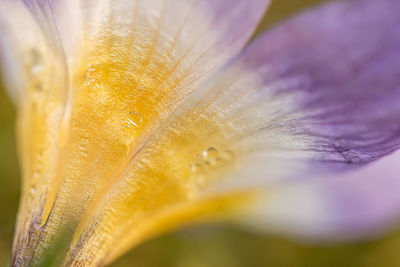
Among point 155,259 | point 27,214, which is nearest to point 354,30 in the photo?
point 27,214

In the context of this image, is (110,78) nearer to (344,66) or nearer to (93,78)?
(93,78)

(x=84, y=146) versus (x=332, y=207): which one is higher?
(x=332, y=207)

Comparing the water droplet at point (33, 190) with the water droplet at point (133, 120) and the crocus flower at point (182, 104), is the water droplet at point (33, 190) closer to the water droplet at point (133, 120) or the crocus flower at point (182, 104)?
the crocus flower at point (182, 104)

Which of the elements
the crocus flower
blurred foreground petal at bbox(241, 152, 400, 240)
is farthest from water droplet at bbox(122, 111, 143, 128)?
blurred foreground petal at bbox(241, 152, 400, 240)

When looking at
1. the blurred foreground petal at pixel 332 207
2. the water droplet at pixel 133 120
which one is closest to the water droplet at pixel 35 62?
the water droplet at pixel 133 120

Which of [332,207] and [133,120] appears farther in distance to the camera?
[332,207]

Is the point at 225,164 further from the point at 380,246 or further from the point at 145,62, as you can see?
the point at 380,246

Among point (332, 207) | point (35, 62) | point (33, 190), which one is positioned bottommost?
point (33, 190)

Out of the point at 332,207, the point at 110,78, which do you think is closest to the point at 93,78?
the point at 110,78
